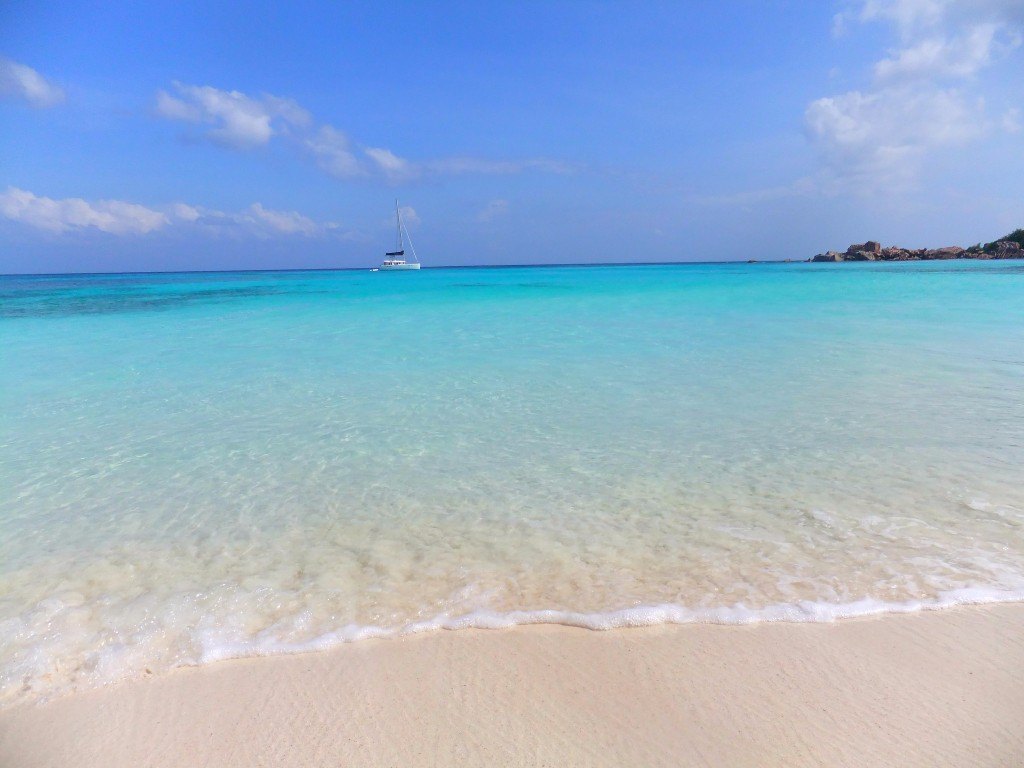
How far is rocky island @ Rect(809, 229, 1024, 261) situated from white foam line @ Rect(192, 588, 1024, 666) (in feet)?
338

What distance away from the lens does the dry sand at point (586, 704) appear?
6.84ft

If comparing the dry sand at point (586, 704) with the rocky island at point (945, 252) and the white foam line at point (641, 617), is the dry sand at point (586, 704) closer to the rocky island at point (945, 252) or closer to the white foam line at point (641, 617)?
the white foam line at point (641, 617)

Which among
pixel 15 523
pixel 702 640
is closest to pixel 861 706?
pixel 702 640

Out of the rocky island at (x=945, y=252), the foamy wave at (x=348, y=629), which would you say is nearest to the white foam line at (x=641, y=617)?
the foamy wave at (x=348, y=629)

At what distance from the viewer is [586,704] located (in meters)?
2.30

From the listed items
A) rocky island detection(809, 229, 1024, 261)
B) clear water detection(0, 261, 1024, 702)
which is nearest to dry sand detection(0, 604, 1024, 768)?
clear water detection(0, 261, 1024, 702)

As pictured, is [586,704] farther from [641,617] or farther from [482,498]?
[482,498]

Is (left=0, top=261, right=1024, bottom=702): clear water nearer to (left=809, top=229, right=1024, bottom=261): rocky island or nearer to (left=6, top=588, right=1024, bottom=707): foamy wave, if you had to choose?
(left=6, top=588, right=1024, bottom=707): foamy wave

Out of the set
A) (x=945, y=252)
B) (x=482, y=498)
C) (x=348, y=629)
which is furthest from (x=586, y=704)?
(x=945, y=252)

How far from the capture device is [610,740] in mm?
2121

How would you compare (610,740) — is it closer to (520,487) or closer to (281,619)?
(281,619)

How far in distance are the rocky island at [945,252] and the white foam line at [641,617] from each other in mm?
102997

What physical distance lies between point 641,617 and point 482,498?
69.3 inches

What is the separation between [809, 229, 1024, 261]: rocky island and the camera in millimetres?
78625
